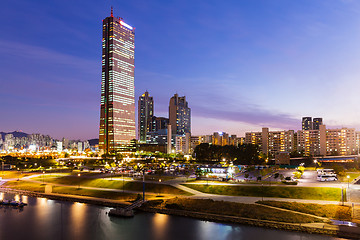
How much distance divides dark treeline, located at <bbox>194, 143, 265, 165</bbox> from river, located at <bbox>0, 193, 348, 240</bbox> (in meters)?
78.4

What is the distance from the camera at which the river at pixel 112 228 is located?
34.8m

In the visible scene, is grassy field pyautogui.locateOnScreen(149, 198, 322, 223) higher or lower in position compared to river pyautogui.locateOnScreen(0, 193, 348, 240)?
higher

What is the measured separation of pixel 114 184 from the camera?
61438 mm

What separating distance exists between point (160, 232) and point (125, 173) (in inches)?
1657

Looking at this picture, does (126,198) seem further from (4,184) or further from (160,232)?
(4,184)

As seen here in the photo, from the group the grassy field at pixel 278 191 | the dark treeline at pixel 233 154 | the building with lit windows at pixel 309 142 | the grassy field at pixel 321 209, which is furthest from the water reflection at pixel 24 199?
the building with lit windows at pixel 309 142

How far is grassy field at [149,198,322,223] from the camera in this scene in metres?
36.3

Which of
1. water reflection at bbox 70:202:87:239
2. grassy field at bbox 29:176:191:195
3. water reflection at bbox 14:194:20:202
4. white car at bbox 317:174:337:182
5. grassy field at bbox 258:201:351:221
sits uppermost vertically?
white car at bbox 317:174:337:182

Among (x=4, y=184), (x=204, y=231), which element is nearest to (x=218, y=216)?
(x=204, y=231)

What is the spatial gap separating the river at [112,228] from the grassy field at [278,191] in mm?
11629

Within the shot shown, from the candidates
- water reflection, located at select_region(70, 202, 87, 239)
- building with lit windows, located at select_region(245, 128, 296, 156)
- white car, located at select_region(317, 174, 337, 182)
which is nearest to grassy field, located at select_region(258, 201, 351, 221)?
white car, located at select_region(317, 174, 337, 182)

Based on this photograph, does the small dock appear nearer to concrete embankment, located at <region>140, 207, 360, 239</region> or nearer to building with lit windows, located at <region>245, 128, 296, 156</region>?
concrete embankment, located at <region>140, 207, 360, 239</region>

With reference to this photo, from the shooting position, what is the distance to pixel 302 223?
1375 inches

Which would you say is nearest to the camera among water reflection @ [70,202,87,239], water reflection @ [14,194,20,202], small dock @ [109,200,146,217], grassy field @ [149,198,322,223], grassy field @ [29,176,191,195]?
grassy field @ [149,198,322,223]
